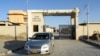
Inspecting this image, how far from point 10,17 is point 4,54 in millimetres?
63560

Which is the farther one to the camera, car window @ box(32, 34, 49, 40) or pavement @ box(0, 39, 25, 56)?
car window @ box(32, 34, 49, 40)

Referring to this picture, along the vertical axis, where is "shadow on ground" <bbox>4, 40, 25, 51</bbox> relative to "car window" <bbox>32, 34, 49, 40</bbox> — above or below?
below

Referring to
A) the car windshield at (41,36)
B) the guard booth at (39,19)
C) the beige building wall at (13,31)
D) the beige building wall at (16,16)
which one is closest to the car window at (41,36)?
the car windshield at (41,36)

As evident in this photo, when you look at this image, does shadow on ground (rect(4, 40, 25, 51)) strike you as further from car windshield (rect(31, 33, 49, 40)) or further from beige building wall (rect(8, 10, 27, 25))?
beige building wall (rect(8, 10, 27, 25))

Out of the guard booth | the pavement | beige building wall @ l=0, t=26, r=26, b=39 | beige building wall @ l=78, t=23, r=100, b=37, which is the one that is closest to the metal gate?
beige building wall @ l=78, t=23, r=100, b=37

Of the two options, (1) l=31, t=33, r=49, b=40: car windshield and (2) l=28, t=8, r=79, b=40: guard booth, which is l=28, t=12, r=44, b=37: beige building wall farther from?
(1) l=31, t=33, r=49, b=40: car windshield

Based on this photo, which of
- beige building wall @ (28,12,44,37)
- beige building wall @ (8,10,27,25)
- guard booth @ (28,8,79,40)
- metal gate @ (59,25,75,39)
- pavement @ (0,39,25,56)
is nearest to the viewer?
pavement @ (0,39,25,56)

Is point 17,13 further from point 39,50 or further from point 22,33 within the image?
point 39,50

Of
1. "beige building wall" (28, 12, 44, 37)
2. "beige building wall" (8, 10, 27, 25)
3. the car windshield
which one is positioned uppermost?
"beige building wall" (8, 10, 27, 25)

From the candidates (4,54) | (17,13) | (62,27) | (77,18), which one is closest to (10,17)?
(17,13)

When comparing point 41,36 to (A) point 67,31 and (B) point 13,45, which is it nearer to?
(B) point 13,45

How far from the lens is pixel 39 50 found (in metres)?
17.6

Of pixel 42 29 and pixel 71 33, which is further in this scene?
pixel 71 33

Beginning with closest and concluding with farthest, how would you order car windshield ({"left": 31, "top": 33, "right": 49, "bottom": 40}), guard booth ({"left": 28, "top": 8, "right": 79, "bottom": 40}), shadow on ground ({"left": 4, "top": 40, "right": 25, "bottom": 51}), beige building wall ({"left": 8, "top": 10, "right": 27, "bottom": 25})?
car windshield ({"left": 31, "top": 33, "right": 49, "bottom": 40}), shadow on ground ({"left": 4, "top": 40, "right": 25, "bottom": 51}), guard booth ({"left": 28, "top": 8, "right": 79, "bottom": 40}), beige building wall ({"left": 8, "top": 10, "right": 27, "bottom": 25})
